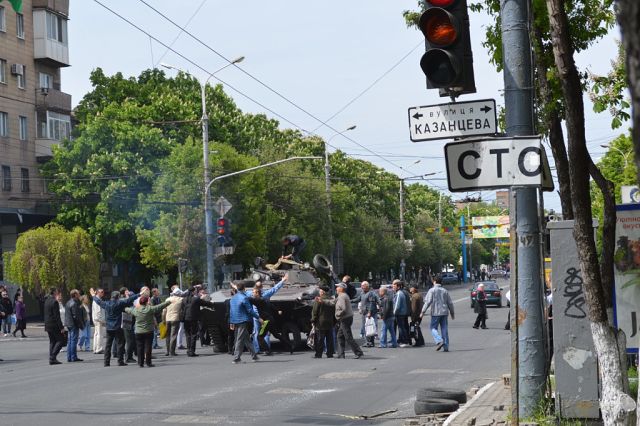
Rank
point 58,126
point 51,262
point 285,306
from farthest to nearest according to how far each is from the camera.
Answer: point 58,126 → point 51,262 → point 285,306

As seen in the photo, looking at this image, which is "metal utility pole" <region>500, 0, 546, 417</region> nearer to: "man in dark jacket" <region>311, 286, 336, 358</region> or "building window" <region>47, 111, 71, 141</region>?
"man in dark jacket" <region>311, 286, 336, 358</region>

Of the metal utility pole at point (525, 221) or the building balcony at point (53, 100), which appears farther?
the building balcony at point (53, 100)

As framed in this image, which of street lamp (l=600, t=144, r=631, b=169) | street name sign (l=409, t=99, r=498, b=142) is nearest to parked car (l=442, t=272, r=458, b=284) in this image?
street lamp (l=600, t=144, r=631, b=169)

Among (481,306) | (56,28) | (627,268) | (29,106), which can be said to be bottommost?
(481,306)

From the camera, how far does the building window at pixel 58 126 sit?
56844 millimetres

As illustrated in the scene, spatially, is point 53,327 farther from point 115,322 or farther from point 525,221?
point 525,221

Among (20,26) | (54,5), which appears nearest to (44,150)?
(20,26)

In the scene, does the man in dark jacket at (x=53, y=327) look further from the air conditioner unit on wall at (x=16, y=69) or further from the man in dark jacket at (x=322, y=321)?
the air conditioner unit on wall at (x=16, y=69)

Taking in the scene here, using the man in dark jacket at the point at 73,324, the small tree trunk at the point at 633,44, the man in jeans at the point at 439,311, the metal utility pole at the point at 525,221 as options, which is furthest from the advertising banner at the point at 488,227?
the small tree trunk at the point at 633,44

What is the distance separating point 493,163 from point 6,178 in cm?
4753

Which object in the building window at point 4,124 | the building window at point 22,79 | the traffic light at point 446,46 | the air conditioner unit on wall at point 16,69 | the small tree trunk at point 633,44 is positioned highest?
the air conditioner unit on wall at point 16,69

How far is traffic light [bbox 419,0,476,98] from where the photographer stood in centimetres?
784

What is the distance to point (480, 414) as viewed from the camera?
1186 centimetres

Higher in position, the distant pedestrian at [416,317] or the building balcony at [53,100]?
the building balcony at [53,100]
